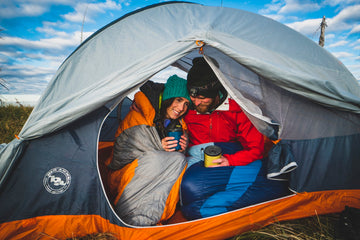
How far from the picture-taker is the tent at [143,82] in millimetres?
1521

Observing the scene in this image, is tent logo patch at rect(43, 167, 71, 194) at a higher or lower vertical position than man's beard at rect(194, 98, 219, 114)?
lower

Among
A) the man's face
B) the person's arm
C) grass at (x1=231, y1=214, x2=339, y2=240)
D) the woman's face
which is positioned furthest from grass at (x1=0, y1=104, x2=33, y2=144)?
grass at (x1=231, y1=214, x2=339, y2=240)

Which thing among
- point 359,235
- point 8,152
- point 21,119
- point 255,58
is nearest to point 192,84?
point 255,58

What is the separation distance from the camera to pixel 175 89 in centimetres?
224

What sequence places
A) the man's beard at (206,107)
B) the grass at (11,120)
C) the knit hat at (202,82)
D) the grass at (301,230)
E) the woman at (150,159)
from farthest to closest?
the grass at (11,120), the man's beard at (206,107), the knit hat at (202,82), the woman at (150,159), the grass at (301,230)

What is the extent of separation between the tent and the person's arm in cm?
23

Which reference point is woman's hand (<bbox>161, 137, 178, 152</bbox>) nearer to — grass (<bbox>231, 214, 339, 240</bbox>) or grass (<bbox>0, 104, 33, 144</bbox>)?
grass (<bbox>231, 214, 339, 240</bbox>)

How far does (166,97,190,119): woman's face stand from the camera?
7.43ft

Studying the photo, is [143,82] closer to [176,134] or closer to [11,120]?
[176,134]

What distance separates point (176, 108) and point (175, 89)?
22cm

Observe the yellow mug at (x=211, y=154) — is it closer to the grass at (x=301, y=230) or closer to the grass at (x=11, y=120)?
the grass at (x=301, y=230)

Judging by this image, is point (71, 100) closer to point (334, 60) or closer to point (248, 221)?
point (248, 221)

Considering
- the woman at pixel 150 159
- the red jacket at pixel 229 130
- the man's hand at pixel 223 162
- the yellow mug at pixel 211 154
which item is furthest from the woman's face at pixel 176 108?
the man's hand at pixel 223 162

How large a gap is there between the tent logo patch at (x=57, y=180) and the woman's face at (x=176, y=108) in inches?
45.7
